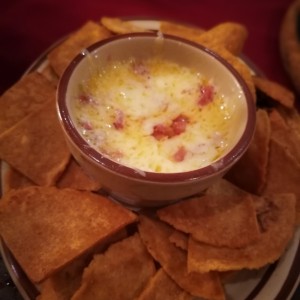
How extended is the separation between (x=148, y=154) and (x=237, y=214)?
311 mm

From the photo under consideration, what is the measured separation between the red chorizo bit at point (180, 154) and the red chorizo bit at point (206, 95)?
8.0 inches

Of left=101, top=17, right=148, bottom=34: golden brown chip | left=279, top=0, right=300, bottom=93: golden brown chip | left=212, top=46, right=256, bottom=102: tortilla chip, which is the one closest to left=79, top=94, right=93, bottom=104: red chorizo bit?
left=101, top=17, right=148, bottom=34: golden brown chip

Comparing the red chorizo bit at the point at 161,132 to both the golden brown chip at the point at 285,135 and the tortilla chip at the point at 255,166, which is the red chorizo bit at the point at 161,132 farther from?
the golden brown chip at the point at 285,135

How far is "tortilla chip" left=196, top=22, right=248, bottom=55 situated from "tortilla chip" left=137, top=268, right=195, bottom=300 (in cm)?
84

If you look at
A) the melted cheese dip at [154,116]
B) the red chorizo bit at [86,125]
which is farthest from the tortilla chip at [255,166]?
the red chorizo bit at [86,125]

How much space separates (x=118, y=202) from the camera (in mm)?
1380

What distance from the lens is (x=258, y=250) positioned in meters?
1.26

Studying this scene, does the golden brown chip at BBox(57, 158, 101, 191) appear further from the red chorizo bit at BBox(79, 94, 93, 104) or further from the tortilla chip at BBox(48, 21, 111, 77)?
the tortilla chip at BBox(48, 21, 111, 77)

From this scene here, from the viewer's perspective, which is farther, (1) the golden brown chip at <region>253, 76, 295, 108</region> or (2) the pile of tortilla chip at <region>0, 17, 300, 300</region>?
(1) the golden brown chip at <region>253, 76, 295, 108</region>

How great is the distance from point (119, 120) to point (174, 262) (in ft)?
1.42

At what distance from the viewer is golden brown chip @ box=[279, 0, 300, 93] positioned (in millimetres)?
1879

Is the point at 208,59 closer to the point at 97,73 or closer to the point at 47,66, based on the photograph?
the point at 97,73

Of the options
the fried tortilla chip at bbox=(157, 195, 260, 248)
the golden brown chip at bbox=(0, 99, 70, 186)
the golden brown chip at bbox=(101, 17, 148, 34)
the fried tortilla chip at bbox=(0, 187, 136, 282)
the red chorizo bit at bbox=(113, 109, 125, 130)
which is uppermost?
the golden brown chip at bbox=(101, 17, 148, 34)

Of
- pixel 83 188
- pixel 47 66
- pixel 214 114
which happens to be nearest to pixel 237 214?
pixel 214 114
